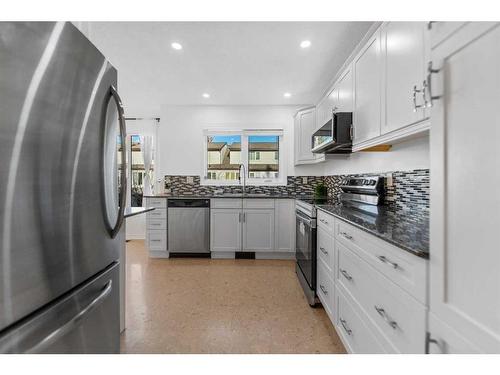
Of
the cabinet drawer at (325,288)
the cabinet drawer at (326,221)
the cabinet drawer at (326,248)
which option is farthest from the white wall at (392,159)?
the cabinet drawer at (325,288)

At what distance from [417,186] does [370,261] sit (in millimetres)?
856

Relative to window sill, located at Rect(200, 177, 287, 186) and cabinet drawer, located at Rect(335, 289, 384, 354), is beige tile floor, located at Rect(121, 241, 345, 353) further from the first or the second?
window sill, located at Rect(200, 177, 287, 186)

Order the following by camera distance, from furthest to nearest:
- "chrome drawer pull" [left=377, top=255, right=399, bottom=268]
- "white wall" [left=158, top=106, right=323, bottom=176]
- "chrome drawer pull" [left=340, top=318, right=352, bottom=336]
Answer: "white wall" [left=158, top=106, right=323, bottom=176]
"chrome drawer pull" [left=340, top=318, right=352, bottom=336]
"chrome drawer pull" [left=377, top=255, right=399, bottom=268]

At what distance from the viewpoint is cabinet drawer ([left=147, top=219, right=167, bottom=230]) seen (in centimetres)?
357

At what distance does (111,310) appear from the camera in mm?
1150

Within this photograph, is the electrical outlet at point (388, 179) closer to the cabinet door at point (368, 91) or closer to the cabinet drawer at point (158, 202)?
the cabinet door at point (368, 91)

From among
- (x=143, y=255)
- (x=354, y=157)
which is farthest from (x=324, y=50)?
(x=143, y=255)

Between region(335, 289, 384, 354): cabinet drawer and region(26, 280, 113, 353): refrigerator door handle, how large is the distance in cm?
130

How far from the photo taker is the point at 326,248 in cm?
196

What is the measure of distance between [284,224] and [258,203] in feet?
1.64

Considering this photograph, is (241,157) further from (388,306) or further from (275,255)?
(388,306)

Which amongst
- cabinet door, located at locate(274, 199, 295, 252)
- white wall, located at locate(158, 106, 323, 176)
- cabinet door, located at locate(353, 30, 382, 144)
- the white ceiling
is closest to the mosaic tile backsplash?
white wall, located at locate(158, 106, 323, 176)

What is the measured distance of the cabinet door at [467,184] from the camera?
1.99 feet

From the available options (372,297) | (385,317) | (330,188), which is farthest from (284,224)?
(385,317)
